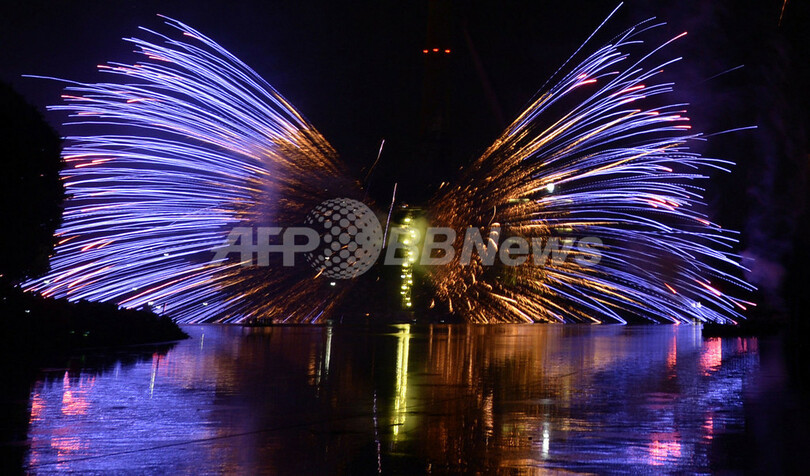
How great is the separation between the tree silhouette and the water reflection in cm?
612

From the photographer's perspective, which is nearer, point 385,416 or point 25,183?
point 385,416

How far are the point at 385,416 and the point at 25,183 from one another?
15.6 metres

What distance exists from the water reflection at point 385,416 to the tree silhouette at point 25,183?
6.12 meters

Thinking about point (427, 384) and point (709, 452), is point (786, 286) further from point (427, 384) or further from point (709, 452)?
point (709, 452)

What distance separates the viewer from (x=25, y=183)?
22438mm

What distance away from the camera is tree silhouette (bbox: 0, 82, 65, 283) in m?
22.2

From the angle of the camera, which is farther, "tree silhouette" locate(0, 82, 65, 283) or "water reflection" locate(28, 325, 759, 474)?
"tree silhouette" locate(0, 82, 65, 283)

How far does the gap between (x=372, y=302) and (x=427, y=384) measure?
45.3 meters

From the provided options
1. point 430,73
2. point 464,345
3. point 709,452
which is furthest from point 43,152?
point 430,73

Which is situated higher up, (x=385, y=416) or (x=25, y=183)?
(x=25, y=183)

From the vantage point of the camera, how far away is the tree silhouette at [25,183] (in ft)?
72.8

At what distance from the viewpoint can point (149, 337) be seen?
2733cm

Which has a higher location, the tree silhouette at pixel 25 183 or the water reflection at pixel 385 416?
the tree silhouette at pixel 25 183

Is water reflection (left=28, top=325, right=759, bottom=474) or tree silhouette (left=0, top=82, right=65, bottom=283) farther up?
tree silhouette (left=0, top=82, right=65, bottom=283)
